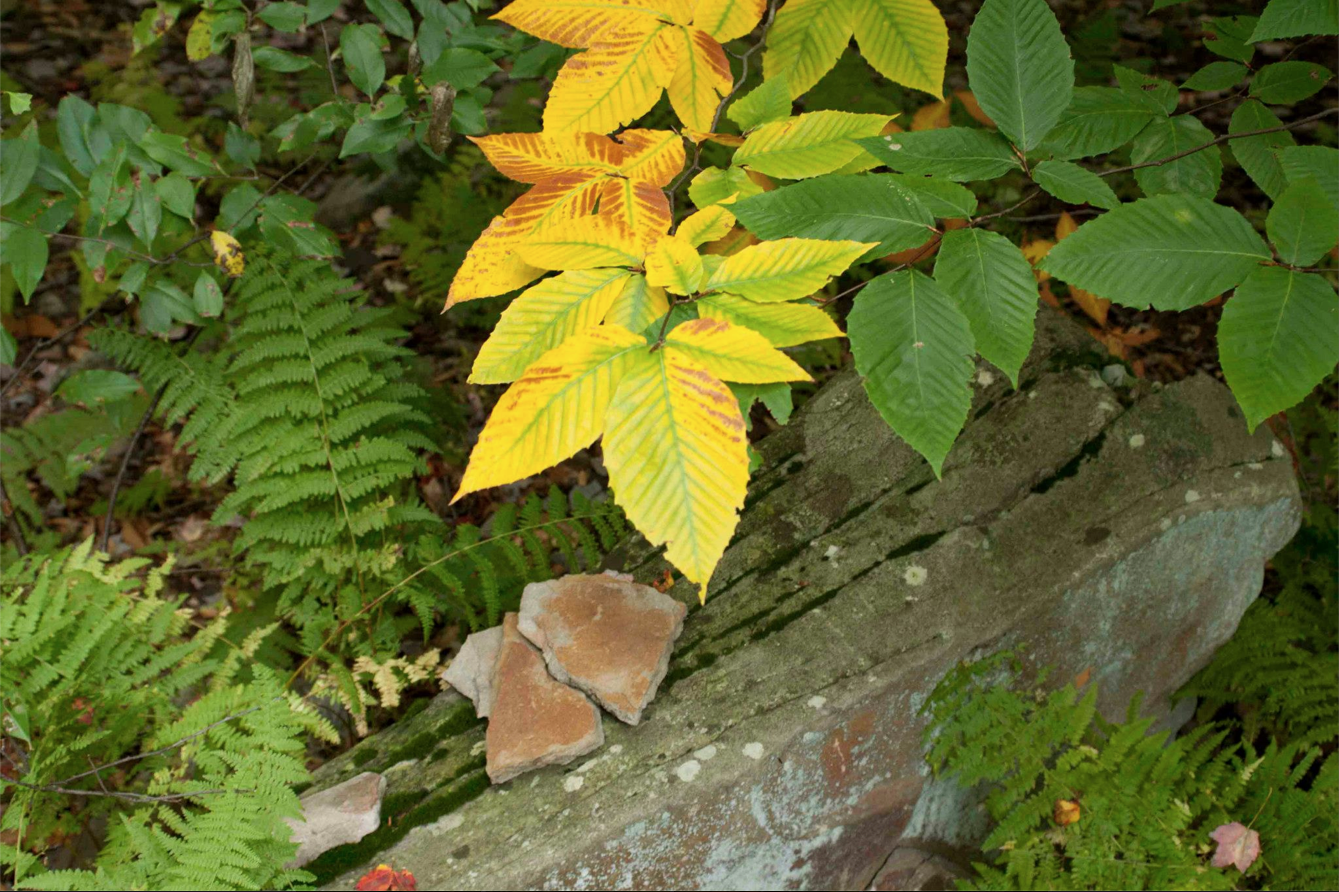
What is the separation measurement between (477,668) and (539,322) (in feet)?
4.65

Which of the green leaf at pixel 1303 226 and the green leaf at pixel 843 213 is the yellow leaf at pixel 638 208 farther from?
the green leaf at pixel 1303 226

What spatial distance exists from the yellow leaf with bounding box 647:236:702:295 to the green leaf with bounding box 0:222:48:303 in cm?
168

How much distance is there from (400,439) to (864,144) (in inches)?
89.5

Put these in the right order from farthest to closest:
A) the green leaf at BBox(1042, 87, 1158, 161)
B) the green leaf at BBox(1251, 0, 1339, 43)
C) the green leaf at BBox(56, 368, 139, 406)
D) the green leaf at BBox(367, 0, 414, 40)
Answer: the green leaf at BBox(56, 368, 139, 406) < the green leaf at BBox(367, 0, 414, 40) < the green leaf at BBox(1042, 87, 1158, 161) < the green leaf at BBox(1251, 0, 1339, 43)

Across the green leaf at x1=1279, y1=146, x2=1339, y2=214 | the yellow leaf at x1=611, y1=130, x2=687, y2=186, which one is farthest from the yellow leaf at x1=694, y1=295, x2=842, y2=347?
the green leaf at x1=1279, y1=146, x2=1339, y2=214

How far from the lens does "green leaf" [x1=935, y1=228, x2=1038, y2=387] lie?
1379mm

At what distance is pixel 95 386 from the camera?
2768 millimetres

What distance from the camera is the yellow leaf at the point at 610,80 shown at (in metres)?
1.46

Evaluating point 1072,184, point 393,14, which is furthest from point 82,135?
point 1072,184

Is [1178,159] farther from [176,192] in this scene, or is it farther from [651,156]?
[176,192]

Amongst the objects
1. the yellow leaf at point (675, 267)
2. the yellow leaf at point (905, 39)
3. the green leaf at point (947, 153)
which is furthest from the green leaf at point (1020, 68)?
the yellow leaf at point (675, 267)

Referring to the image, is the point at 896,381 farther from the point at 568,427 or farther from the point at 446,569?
the point at 446,569

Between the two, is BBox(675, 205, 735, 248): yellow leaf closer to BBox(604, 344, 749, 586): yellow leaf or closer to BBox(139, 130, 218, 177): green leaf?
BBox(604, 344, 749, 586): yellow leaf

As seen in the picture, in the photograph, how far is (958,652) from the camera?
7.91ft
